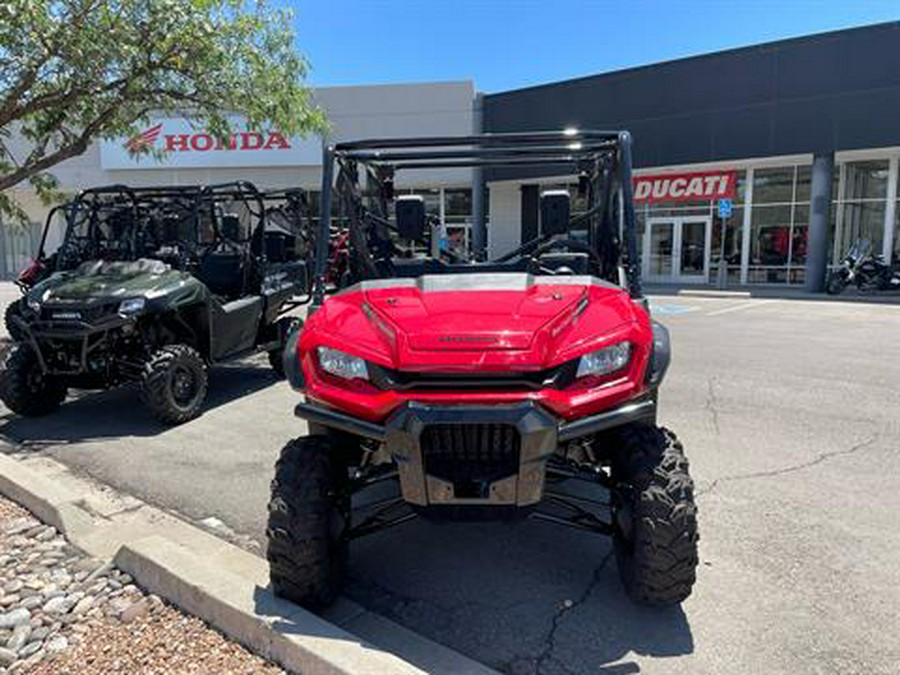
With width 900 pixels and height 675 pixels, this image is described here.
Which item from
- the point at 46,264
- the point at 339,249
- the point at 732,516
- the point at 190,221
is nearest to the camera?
the point at 732,516

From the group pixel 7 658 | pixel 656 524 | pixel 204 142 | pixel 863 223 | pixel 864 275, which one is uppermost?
pixel 204 142

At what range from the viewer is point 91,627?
292 cm

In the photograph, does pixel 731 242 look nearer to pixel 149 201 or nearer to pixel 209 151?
pixel 209 151

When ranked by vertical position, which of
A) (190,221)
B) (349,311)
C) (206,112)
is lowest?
(349,311)

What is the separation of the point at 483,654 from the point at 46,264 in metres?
8.64

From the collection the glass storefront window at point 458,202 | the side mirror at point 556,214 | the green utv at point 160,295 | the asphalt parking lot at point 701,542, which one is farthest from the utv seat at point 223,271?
the glass storefront window at point 458,202

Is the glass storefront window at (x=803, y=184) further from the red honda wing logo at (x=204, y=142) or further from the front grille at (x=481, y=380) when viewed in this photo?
the front grille at (x=481, y=380)

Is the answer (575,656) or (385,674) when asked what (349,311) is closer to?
(385,674)

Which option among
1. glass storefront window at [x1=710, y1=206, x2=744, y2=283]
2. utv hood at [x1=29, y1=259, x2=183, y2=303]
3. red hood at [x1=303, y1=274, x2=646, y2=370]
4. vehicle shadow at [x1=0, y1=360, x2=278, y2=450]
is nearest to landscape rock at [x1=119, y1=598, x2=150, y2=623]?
red hood at [x1=303, y1=274, x2=646, y2=370]

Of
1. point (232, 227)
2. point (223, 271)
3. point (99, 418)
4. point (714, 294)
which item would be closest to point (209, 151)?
point (714, 294)

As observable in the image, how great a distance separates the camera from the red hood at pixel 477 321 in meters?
2.66

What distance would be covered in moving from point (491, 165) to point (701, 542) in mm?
2454

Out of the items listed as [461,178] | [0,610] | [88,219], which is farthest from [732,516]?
[461,178]

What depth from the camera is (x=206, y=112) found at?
9406 mm
